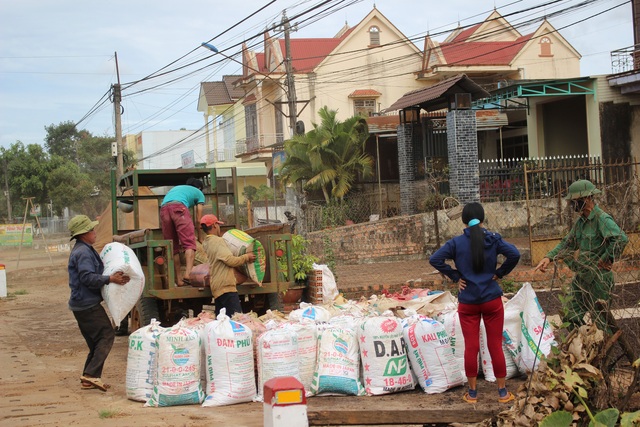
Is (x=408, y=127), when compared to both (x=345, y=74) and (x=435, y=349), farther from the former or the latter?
(x=345, y=74)

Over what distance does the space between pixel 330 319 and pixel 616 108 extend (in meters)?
17.6

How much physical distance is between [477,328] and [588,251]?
1.10 metres

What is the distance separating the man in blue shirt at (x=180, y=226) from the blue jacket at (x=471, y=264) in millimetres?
3721

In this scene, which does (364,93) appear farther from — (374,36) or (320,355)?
(320,355)

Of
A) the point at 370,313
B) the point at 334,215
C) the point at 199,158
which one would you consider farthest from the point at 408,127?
the point at 199,158

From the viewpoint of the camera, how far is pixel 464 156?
18031mm

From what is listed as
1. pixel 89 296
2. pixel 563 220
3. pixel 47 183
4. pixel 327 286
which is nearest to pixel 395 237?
pixel 563 220

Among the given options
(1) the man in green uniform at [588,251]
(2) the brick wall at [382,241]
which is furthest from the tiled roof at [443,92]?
(1) the man in green uniform at [588,251]

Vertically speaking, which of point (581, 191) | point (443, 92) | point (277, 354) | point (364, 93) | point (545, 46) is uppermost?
point (545, 46)

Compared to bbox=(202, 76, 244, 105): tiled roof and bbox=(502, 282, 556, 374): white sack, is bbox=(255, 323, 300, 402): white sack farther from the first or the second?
bbox=(202, 76, 244, 105): tiled roof

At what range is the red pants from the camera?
641 centimetres

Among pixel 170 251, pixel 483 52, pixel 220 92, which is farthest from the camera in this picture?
pixel 220 92

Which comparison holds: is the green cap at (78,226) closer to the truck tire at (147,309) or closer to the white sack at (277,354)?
the truck tire at (147,309)

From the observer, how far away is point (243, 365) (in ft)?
22.9
